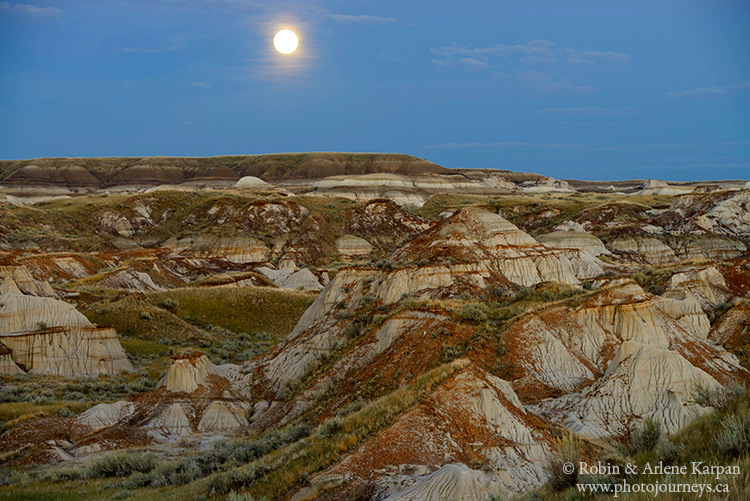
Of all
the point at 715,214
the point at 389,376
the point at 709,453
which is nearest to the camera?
the point at 709,453

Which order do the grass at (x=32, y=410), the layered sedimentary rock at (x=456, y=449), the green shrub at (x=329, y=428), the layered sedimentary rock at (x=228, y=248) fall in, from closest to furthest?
the layered sedimentary rock at (x=456, y=449), the green shrub at (x=329, y=428), the grass at (x=32, y=410), the layered sedimentary rock at (x=228, y=248)

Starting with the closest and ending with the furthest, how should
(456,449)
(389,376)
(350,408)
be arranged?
(456,449)
(350,408)
(389,376)

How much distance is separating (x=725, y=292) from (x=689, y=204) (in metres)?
58.4

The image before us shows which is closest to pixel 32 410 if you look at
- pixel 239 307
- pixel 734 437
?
pixel 734 437

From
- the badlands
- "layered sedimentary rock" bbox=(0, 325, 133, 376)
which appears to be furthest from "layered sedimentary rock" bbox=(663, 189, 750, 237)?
"layered sedimentary rock" bbox=(0, 325, 133, 376)

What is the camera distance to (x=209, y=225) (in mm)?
95438

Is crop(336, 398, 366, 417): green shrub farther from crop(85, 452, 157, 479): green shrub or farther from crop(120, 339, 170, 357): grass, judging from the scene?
crop(120, 339, 170, 357): grass

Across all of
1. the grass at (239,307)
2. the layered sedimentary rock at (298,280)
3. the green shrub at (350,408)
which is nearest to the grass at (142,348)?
the grass at (239,307)

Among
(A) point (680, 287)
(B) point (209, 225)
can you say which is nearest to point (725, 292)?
(A) point (680, 287)

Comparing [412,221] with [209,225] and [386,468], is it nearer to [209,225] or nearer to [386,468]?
[209,225]

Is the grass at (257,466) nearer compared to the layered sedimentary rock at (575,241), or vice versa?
the grass at (257,466)

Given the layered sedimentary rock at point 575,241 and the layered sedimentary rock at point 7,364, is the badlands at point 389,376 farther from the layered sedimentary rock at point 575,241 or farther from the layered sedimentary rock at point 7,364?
the layered sedimentary rock at point 575,241

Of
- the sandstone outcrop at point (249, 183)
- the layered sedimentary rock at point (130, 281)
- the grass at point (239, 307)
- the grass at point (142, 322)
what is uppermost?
the sandstone outcrop at point (249, 183)

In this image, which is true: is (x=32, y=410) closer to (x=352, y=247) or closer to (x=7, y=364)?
(x=7, y=364)
